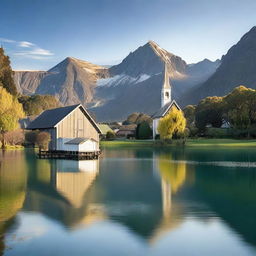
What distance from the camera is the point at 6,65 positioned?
77.8 m

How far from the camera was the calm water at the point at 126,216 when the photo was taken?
1171cm

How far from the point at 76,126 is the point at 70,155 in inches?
307

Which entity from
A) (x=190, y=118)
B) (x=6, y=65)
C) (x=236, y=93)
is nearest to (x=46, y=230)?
(x=6, y=65)

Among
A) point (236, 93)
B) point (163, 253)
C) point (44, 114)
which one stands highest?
point (236, 93)

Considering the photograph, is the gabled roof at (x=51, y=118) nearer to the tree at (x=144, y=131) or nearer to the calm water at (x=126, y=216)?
the calm water at (x=126, y=216)

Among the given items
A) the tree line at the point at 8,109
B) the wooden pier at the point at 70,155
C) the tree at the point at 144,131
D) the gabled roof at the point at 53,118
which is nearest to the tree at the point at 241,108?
the tree at the point at 144,131

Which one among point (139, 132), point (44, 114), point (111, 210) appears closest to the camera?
point (111, 210)

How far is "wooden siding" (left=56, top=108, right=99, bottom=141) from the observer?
178 feet

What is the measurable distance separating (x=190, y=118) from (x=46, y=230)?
417 ft

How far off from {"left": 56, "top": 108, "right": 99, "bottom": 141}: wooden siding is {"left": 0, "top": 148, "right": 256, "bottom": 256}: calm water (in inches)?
1085

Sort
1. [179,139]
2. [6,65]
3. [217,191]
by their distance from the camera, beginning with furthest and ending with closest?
[179,139], [6,65], [217,191]

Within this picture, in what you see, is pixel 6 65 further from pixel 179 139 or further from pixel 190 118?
pixel 190 118

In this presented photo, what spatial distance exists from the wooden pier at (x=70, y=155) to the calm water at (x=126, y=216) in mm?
20384

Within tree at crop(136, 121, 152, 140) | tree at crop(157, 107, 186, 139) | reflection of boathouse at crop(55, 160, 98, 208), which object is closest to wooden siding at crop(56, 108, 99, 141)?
reflection of boathouse at crop(55, 160, 98, 208)
